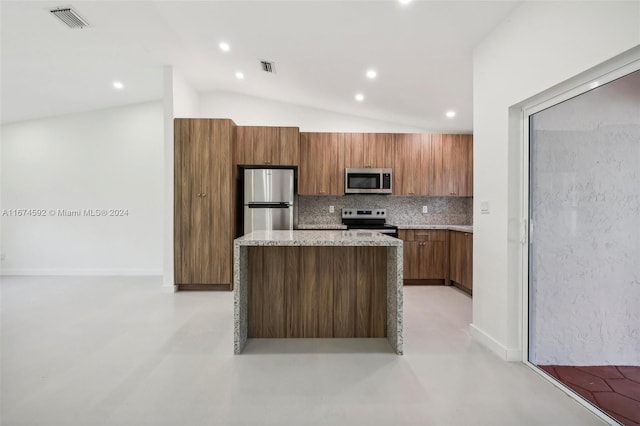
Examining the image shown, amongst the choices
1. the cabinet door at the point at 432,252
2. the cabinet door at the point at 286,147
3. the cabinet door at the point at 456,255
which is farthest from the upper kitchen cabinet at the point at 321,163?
the cabinet door at the point at 456,255

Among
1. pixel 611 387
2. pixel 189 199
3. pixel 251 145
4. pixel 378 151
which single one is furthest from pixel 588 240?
pixel 189 199

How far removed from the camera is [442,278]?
456 cm

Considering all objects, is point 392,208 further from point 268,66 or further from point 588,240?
point 588,240

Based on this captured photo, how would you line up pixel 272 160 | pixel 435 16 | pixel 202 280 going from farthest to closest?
pixel 272 160, pixel 202 280, pixel 435 16

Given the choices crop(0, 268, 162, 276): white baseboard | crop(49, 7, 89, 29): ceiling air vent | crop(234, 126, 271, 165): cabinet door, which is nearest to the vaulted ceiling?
crop(49, 7, 89, 29): ceiling air vent

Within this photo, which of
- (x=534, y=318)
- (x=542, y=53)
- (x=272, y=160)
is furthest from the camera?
(x=272, y=160)

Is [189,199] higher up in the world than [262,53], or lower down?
lower down

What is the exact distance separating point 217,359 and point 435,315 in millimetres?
2210

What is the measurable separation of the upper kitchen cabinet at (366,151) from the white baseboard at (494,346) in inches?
111

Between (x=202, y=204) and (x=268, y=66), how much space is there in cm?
197

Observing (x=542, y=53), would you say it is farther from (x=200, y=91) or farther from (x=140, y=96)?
(x=140, y=96)

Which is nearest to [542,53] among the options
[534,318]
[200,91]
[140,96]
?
[534,318]

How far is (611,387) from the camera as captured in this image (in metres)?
1.76

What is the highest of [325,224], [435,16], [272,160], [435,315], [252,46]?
[252,46]
